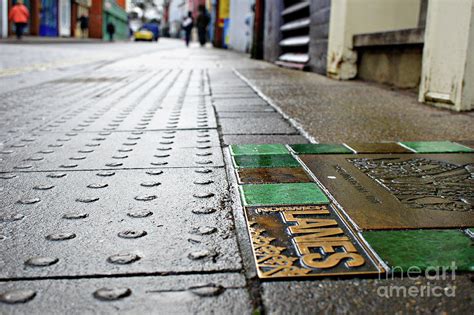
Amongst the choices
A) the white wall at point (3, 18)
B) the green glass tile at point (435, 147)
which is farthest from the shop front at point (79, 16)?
the green glass tile at point (435, 147)

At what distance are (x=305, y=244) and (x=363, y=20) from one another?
4.87 metres

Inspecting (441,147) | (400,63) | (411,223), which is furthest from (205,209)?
(400,63)

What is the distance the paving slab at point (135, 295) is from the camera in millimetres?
864

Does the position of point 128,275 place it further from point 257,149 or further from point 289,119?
point 289,119

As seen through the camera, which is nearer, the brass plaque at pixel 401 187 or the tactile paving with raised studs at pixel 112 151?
the brass plaque at pixel 401 187

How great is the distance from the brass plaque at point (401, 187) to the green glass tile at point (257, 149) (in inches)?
5.9

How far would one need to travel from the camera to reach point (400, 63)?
15.2 feet

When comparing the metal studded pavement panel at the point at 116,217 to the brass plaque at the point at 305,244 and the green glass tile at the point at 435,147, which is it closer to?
the brass plaque at the point at 305,244

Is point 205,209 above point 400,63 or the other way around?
the other way around

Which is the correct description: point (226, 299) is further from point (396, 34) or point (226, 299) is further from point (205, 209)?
point (396, 34)

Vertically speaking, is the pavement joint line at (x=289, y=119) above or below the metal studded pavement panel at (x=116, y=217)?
above

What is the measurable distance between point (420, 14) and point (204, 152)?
13.6 ft

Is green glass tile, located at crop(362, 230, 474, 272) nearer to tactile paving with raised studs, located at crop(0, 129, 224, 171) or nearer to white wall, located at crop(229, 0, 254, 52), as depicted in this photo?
tactile paving with raised studs, located at crop(0, 129, 224, 171)

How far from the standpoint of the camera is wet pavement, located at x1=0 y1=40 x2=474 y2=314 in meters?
0.90
